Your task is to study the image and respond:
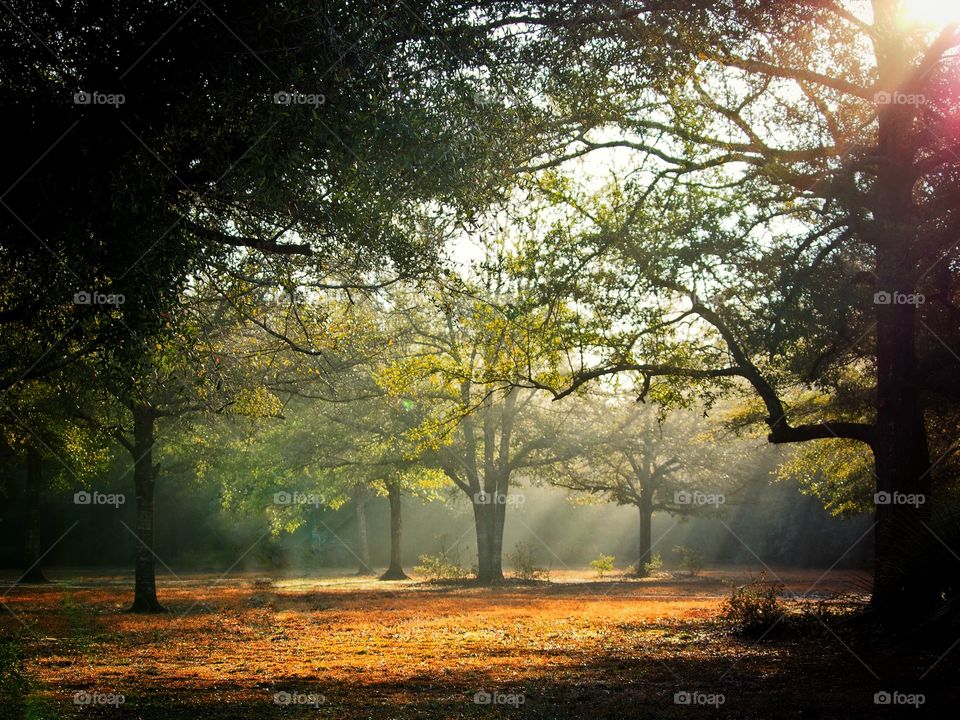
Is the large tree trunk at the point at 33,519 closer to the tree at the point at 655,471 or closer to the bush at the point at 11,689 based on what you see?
the tree at the point at 655,471

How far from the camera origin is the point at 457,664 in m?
10.8

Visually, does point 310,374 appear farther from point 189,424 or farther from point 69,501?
point 69,501

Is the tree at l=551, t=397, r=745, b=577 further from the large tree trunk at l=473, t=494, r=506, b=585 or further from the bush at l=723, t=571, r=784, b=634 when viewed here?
the bush at l=723, t=571, r=784, b=634

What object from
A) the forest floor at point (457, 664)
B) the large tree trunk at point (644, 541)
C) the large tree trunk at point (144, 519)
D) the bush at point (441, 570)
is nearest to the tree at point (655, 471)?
the large tree trunk at point (644, 541)

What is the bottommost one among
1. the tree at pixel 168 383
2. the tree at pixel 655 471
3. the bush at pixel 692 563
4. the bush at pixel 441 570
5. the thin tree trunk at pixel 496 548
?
the bush at pixel 692 563

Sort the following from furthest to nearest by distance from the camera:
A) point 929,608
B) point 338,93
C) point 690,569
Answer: point 690,569 → point 929,608 → point 338,93

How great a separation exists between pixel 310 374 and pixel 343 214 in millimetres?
7556

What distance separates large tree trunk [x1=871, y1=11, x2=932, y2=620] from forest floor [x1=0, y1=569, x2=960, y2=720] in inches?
104

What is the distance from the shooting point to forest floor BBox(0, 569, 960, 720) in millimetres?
Result: 7793

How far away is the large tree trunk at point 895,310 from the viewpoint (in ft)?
42.8

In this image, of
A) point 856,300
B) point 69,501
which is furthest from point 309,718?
point 69,501

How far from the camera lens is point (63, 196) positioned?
24.0 feet

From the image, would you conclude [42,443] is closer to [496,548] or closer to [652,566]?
[496,548]

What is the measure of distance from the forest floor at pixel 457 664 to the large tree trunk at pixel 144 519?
0.67 m
